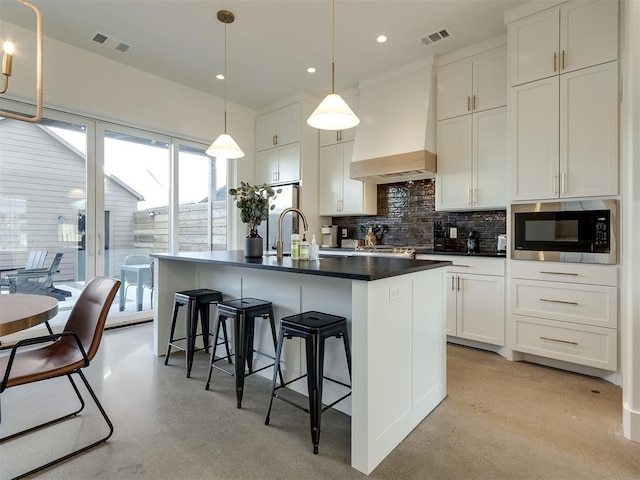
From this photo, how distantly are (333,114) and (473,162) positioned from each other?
6.81 ft

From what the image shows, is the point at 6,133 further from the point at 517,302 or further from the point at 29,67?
the point at 517,302

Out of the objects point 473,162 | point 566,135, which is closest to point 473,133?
point 473,162

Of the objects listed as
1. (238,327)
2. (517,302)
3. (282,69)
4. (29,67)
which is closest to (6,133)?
(29,67)

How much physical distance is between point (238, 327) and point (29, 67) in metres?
3.56

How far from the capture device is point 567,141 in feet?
9.32

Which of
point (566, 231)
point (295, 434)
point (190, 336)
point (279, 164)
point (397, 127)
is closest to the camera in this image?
point (295, 434)

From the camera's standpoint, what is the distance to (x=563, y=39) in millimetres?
2869

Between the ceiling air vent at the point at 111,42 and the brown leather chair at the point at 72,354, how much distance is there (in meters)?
2.90

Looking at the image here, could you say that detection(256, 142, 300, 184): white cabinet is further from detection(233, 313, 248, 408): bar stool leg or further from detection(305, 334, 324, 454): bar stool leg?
detection(305, 334, 324, 454): bar stool leg

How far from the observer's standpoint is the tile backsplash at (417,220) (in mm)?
3928

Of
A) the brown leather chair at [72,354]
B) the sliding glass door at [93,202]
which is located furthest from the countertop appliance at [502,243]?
the sliding glass door at [93,202]

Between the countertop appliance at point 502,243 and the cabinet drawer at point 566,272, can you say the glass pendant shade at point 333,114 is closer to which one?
the cabinet drawer at point 566,272

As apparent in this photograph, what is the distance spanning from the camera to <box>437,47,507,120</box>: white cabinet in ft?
11.5

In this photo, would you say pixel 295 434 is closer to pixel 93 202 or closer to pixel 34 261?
pixel 34 261
